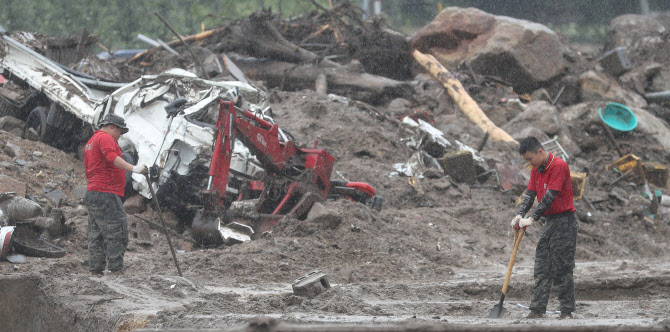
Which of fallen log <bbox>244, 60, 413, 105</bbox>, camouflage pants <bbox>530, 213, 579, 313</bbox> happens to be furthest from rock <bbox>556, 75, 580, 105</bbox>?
camouflage pants <bbox>530, 213, 579, 313</bbox>

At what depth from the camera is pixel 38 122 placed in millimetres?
12141

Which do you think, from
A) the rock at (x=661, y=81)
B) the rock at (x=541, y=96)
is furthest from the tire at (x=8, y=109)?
the rock at (x=661, y=81)

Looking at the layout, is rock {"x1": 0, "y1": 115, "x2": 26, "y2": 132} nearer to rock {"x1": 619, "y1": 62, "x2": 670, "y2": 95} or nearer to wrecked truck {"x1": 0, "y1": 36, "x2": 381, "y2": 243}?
wrecked truck {"x1": 0, "y1": 36, "x2": 381, "y2": 243}

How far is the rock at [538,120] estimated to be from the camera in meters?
15.9

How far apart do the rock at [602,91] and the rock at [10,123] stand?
48.8ft

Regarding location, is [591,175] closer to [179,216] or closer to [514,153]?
[514,153]

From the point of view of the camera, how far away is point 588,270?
891 centimetres

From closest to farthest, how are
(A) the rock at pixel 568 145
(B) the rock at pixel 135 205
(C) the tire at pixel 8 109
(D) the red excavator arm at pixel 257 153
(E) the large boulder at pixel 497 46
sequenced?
1. (D) the red excavator arm at pixel 257 153
2. (B) the rock at pixel 135 205
3. (C) the tire at pixel 8 109
4. (A) the rock at pixel 568 145
5. (E) the large boulder at pixel 497 46

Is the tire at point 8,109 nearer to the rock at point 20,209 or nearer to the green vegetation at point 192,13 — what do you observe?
the rock at point 20,209

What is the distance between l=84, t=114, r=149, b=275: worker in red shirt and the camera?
21.5 ft

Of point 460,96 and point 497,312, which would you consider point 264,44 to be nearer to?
point 460,96

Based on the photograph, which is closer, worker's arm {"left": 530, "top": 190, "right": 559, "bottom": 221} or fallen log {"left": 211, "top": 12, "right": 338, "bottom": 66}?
worker's arm {"left": 530, "top": 190, "right": 559, "bottom": 221}

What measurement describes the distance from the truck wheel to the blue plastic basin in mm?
13569

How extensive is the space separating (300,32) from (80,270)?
46.5 feet
